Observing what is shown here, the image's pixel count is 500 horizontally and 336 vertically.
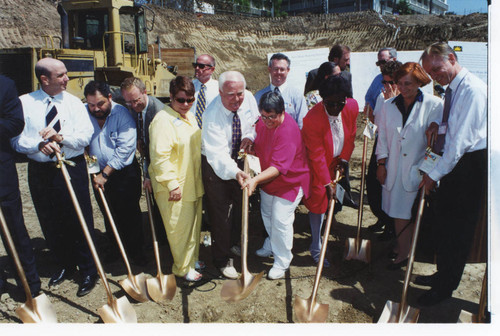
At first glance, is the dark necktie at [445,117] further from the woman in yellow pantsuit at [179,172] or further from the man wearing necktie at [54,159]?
the man wearing necktie at [54,159]

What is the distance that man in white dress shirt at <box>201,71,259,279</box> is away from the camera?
2.95 meters

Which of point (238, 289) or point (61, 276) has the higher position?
point (238, 289)

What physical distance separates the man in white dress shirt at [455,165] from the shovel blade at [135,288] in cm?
226

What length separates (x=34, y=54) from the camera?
7.19 metres

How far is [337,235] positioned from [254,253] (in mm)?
1046

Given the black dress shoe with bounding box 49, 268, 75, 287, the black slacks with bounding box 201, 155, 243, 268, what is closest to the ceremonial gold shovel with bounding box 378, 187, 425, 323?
the black slacks with bounding box 201, 155, 243, 268

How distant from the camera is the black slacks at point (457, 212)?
2.54 metres

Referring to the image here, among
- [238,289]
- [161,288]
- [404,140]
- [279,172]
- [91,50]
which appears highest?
[91,50]

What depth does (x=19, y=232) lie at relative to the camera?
2.90 metres

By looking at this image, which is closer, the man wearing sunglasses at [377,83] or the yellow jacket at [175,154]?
the yellow jacket at [175,154]

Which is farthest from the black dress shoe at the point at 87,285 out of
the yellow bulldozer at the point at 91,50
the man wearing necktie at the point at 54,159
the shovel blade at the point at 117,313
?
the yellow bulldozer at the point at 91,50

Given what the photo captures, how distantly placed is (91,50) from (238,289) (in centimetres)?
784

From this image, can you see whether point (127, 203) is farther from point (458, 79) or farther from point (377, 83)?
point (377, 83)

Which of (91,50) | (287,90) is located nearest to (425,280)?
(287,90)
